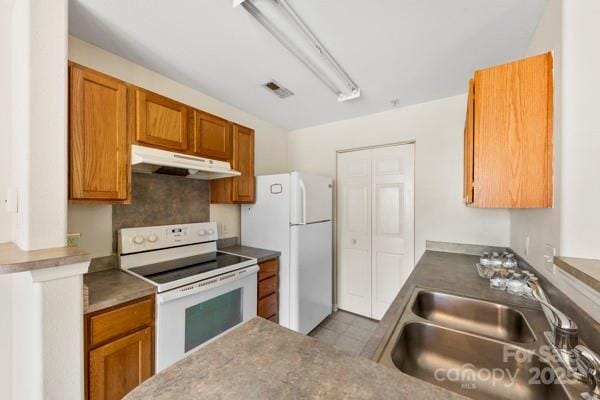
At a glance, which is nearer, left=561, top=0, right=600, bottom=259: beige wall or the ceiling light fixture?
left=561, top=0, right=600, bottom=259: beige wall

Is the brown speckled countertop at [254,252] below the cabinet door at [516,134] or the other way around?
below

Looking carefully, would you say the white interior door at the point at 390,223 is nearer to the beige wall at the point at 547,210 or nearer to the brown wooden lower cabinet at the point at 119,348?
the beige wall at the point at 547,210

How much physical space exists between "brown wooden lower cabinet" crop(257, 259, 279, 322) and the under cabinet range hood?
0.95 meters

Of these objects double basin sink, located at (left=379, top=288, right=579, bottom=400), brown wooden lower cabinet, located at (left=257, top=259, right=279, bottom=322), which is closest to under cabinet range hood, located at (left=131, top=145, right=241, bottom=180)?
brown wooden lower cabinet, located at (left=257, top=259, right=279, bottom=322)

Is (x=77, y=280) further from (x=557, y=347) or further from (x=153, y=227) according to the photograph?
(x=557, y=347)

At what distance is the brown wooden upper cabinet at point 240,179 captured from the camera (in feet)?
7.82

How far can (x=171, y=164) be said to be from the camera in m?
1.68

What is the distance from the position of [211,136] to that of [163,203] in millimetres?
724

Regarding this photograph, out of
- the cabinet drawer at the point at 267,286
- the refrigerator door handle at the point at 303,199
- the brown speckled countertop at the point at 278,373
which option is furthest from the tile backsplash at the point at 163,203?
the brown speckled countertop at the point at 278,373

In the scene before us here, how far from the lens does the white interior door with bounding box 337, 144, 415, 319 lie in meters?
A: 2.70

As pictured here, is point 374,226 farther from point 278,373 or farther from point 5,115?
point 5,115

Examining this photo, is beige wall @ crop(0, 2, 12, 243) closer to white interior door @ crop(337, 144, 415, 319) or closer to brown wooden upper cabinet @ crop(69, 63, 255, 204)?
brown wooden upper cabinet @ crop(69, 63, 255, 204)

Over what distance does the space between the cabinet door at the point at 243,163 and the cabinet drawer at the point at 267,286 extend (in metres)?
0.83

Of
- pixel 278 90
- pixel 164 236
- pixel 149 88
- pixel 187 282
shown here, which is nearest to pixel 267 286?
pixel 187 282
